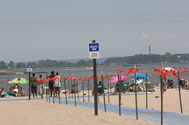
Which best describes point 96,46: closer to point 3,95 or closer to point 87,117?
point 87,117

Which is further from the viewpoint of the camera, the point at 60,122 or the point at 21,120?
A: the point at 21,120

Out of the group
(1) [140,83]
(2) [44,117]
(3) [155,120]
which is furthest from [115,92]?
(3) [155,120]

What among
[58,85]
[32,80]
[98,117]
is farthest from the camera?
[32,80]

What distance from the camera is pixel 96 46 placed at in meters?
17.3

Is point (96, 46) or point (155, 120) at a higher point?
point (96, 46)

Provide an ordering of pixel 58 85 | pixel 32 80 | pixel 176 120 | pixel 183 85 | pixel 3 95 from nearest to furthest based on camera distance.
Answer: pixel 176 120 < pixel 58 85 < pixel 32 80 < pixel 3 95 < pixel 183 85

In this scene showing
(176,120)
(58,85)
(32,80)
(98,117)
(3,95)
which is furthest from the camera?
(3,95)

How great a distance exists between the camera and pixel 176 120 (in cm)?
1487

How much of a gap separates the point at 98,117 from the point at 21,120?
7.86 ft

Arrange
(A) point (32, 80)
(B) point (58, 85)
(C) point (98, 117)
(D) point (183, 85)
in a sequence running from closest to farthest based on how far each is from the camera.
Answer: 1. (C) point (98, 117)
2. (B) point (58, 85)
3. (A) point (32, 80)
4. (D) point (183, 85)

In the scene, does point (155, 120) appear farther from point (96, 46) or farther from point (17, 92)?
point (17, 92)

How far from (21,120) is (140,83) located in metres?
20.8

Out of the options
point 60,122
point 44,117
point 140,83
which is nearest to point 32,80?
point 140,83

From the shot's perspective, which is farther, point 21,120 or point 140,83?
point 140,83
